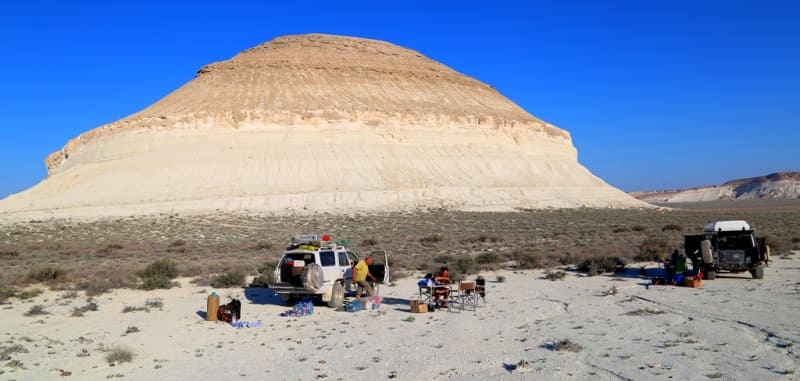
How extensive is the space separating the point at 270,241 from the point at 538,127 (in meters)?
50.9

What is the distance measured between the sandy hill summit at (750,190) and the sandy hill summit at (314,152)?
96015 mm

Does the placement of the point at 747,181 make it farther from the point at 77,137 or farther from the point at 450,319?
the point at 450,319

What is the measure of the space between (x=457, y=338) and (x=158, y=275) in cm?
1116

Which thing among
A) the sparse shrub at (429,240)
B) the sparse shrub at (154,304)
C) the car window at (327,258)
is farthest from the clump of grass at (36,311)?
the sparse shrub at (429,240)

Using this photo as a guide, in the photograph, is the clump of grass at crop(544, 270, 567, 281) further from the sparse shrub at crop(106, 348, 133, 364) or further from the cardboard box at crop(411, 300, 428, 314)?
the sparse shrub at crop(106, 348, 133, 364)

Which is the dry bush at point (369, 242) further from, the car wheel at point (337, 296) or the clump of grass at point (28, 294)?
the clump of grass at point (28, 294)

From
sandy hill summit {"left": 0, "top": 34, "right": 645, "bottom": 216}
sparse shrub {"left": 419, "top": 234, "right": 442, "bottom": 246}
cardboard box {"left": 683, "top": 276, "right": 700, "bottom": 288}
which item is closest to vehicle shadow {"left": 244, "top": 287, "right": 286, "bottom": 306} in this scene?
cardboard box {"left": 683, "top": 276, "right": 700, "bottom": 288}

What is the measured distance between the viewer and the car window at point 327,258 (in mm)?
13094

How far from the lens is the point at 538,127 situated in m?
74.4

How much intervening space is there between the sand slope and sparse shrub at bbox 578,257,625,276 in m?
3.16

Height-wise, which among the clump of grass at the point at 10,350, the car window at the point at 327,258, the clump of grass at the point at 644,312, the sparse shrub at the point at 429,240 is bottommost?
the clump of grass at the point at 10,350

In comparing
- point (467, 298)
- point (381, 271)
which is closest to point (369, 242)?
point (381, 271)

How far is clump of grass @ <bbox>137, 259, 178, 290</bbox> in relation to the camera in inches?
634

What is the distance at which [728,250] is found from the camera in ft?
51.2
